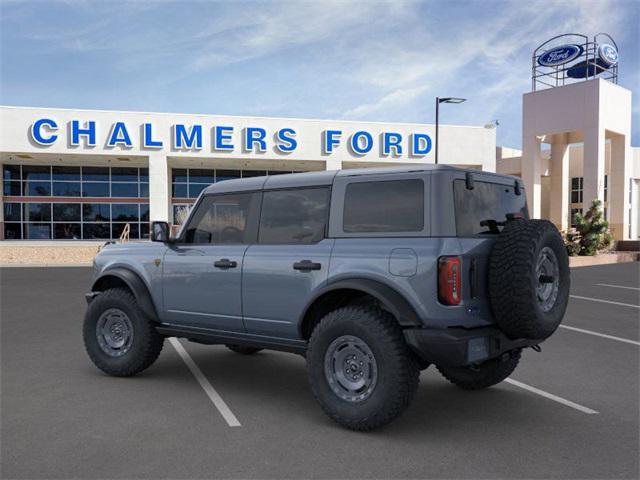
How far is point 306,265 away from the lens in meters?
4.94

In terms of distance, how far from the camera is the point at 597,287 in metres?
15.5

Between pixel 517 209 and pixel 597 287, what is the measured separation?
1147 centimetres

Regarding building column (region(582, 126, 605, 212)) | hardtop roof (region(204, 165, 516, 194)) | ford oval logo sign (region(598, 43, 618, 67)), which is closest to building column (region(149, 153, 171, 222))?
building column (region(582, 126, 605, 212))

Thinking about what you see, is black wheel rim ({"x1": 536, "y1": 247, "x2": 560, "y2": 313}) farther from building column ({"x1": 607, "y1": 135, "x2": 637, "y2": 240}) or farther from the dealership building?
building column ({"x1": 607, "y1": 135, "x2": 637, "y2": 240})

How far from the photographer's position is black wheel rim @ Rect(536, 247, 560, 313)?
4730 mm

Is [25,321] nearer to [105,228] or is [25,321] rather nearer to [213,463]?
[213,463]

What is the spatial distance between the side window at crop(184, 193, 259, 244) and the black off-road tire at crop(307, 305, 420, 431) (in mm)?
1326

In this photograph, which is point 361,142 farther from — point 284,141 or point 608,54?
point 608,54

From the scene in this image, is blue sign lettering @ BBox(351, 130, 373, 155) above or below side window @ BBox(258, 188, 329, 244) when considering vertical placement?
above

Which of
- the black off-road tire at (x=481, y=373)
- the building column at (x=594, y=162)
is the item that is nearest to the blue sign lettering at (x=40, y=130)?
the building column at (x=594, y=162)

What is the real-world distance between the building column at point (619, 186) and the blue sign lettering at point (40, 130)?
3077cm

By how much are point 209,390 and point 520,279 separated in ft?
10.3

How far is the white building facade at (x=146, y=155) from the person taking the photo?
3123 cm

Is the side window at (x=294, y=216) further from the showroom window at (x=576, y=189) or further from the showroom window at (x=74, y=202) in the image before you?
the showroom window at (x=576, y=189)
